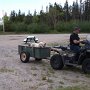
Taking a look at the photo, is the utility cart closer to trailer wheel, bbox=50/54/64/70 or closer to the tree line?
trailer wheel, bbox=50/54/64/70

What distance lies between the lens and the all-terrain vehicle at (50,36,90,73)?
11.2 m

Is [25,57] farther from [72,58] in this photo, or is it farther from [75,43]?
[75,43]

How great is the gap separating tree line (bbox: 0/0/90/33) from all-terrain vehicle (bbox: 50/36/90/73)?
43770mm

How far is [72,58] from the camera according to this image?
39.0 ft

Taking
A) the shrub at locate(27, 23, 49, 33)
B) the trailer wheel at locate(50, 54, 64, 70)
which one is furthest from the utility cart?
the shrub at locate(27, 23, 49, 33)

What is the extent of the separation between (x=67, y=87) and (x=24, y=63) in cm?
508

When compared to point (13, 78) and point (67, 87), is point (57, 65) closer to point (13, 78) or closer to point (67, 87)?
point (13, 78)

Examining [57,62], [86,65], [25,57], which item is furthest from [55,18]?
[86,65]

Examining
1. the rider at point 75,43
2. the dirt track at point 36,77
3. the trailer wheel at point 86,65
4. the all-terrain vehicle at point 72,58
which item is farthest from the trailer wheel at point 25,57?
the trailer wheel at point 86,65

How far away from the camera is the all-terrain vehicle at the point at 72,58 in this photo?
440 inches

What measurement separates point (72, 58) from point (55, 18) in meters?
63.5

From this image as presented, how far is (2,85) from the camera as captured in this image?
925cm

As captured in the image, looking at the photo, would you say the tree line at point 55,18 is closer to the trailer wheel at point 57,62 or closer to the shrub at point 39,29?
the shrub at point 39,29

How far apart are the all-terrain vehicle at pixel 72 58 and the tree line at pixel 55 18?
43770 millimetres
